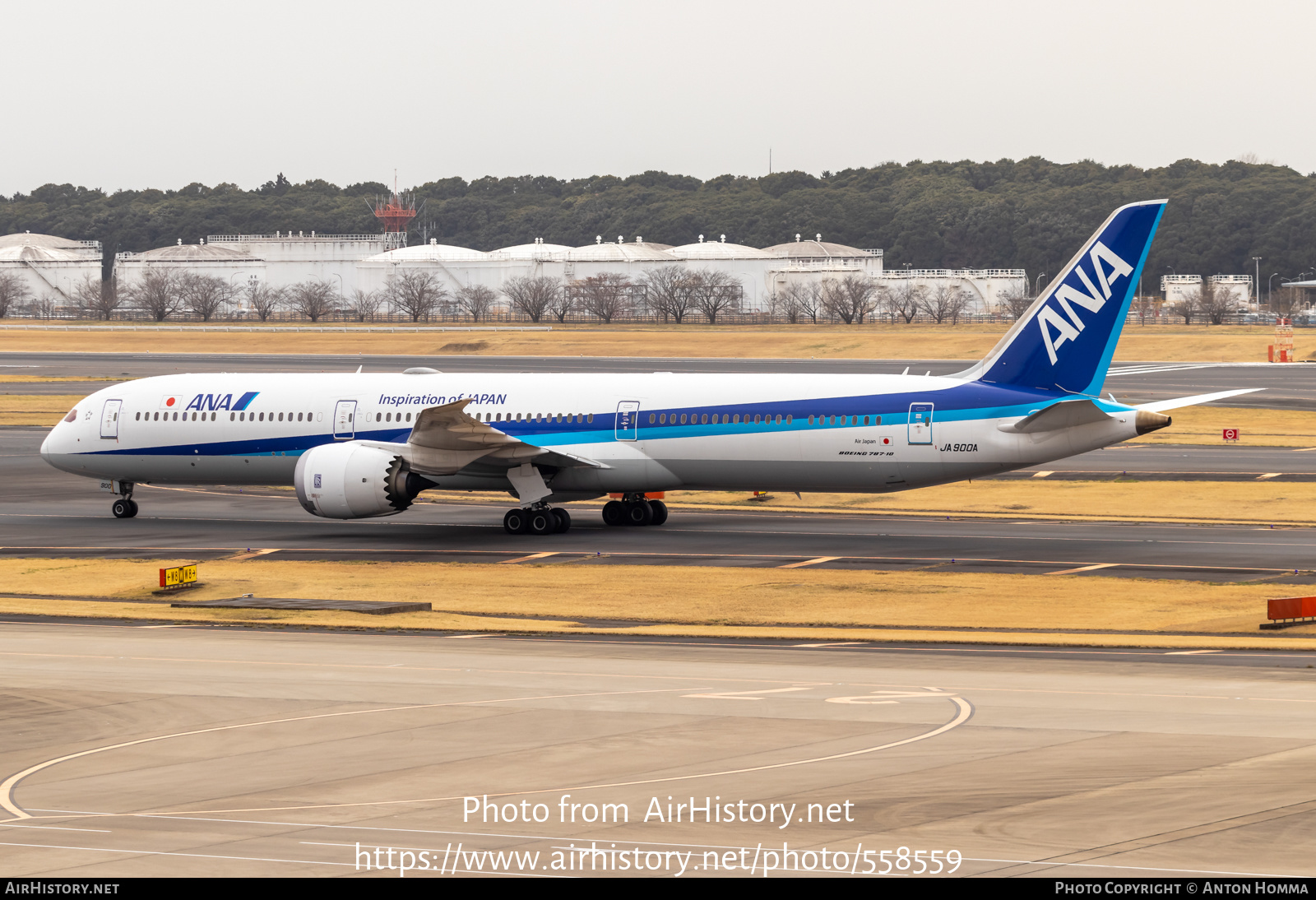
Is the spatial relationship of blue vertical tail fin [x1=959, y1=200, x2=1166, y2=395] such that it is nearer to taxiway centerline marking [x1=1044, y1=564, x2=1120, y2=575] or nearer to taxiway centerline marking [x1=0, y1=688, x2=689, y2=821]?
taxiway centerline marking [x1=1044, y1=564, x2=1120, y2=575]

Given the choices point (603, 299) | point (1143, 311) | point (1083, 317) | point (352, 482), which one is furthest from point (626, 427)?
point (1143, 311)

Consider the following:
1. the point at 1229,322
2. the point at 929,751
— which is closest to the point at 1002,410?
the point at 929,751

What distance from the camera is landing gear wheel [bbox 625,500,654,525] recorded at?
4756 cm

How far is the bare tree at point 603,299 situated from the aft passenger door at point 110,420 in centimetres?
13903

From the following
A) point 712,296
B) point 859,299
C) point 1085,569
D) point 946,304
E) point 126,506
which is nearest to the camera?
point 1085,569

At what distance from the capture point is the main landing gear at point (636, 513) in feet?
156

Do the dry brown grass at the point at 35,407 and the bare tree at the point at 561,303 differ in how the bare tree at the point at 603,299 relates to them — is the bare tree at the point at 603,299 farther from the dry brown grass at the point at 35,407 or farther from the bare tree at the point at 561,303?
the dry brown grass at the point at 35,407

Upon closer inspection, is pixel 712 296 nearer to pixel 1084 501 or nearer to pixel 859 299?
pixel 859 299

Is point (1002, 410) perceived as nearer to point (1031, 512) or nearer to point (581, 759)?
point (1031, 512)

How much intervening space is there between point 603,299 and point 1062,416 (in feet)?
505

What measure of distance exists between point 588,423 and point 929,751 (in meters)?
26.8

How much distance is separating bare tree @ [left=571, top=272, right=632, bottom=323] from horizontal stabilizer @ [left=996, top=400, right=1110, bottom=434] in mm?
148659

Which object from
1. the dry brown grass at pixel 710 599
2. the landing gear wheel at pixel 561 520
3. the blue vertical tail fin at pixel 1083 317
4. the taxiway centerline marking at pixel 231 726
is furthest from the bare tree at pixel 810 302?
the taxiway centerline marking at pixel 231 726

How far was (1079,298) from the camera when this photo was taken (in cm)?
4066
